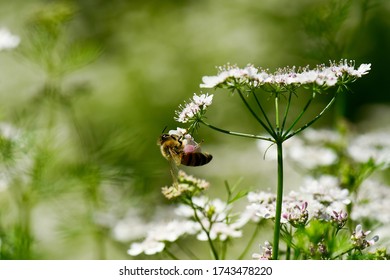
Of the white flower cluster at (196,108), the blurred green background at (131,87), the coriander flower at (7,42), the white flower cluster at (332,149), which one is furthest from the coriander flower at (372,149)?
the coriander flower at (7,42)

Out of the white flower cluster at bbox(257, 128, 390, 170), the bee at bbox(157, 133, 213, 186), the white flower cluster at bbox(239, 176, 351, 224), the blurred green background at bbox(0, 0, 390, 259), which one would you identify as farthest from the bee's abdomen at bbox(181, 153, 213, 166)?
the blurred green background at bbox(0, 0, 390, 259)

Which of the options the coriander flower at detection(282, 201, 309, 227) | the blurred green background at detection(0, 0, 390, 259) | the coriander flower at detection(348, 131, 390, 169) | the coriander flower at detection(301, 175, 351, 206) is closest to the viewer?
the coriander flower at detection(282, 201, 309, 227)

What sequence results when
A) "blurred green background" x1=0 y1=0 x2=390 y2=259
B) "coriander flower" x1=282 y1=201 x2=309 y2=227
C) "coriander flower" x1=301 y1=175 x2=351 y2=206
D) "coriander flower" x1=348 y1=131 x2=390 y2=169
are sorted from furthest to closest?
"blurred green background" x1=0 y1=0 x2=390 y2=259 → "coriander flower" x1=348 y1=131 x2=390 y2=169 → "coriander flower" x1=301 y1=175 x2=351 y2=206 → "coriander flower" x1=282 y1=201 x2=309 y2=227

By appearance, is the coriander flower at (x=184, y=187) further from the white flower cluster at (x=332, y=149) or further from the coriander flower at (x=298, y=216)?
the white flower cluster at (x=332, y=149)

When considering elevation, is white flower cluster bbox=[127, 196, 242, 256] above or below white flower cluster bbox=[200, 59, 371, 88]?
below

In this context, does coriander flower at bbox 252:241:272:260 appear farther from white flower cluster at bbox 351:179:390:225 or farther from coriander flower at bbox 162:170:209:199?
white flower cluster at bbox 351:179:390:225

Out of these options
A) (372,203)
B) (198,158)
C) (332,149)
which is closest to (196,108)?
(198,158)
